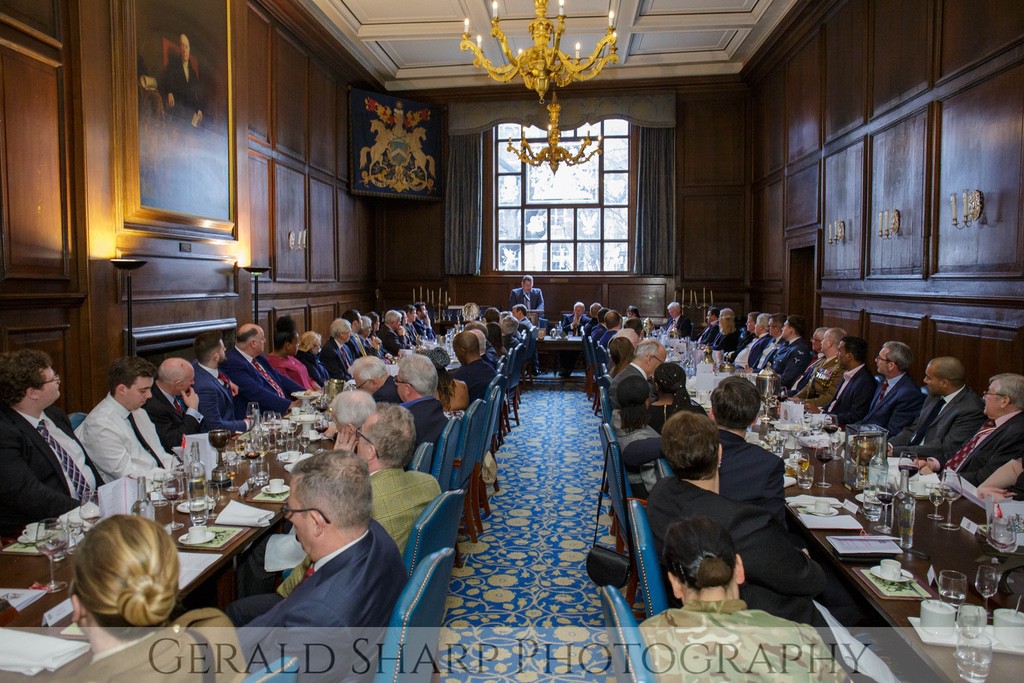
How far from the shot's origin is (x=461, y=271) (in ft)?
50.4

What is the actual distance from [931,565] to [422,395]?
2.95 meters

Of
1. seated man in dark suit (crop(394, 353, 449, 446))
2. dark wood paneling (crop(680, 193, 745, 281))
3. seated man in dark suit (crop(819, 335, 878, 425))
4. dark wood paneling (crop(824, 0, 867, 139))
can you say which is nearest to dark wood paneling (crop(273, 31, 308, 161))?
seated man in dark suit (crop(394, 353, 449, 446))

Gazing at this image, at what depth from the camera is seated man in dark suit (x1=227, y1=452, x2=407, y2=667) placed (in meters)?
1.98

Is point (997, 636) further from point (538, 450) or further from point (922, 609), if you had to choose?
point (538, 450)

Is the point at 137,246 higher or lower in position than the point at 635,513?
higher

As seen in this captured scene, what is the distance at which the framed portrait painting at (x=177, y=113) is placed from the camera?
21.1 feet

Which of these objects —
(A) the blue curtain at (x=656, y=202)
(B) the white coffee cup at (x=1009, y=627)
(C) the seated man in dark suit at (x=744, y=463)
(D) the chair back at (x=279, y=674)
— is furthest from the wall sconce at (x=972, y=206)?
(A) the blue curtain at (x=656, y=202)

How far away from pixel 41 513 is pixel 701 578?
2861 millimetres

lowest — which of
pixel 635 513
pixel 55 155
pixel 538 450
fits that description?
pixel 538 450

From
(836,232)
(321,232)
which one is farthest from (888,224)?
(321,232)

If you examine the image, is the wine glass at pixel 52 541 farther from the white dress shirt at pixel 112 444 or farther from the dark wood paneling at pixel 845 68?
the dark wood paneling at pixel 845 68

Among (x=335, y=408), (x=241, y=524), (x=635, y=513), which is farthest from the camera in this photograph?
(x=335, y=408)

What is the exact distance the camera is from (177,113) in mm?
7242

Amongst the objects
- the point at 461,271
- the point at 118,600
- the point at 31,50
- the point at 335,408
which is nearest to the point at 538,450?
the point at 335,408
